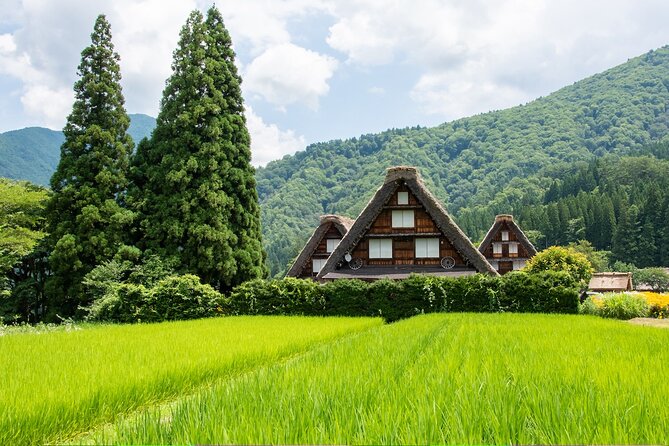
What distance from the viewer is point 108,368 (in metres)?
6.22

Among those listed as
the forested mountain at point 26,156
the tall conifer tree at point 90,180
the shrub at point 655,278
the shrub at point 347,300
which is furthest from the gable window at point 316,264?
the forested mountain at point 26,156

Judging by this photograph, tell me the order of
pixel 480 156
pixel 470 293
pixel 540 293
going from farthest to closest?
1. pixel 480 156
2. pixel 470 293
3. pixel 540 293

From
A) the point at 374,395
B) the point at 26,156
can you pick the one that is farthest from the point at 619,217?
the point at 26,156

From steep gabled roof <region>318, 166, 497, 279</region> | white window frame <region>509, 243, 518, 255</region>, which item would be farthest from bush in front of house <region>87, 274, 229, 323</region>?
white window frame <region>509, 243, 518, 255</region>

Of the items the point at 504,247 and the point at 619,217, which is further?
the point at 619,217

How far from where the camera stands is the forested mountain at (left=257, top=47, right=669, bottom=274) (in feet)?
383

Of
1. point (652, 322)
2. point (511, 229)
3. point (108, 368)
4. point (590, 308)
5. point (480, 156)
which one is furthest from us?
point (480, 156)

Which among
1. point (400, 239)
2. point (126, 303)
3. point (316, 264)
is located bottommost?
point (126, 303)

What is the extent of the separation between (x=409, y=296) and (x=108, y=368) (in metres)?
13.3

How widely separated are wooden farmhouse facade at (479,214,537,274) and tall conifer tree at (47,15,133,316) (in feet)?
105

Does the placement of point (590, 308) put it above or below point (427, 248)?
below

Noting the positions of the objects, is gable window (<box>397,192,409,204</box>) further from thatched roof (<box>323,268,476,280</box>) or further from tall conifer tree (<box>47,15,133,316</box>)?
tall conifer tree (<box>47,15,133,316</box>)

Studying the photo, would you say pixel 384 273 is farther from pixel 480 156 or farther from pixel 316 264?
pixel 480 156

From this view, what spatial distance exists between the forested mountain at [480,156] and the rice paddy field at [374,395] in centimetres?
8975
